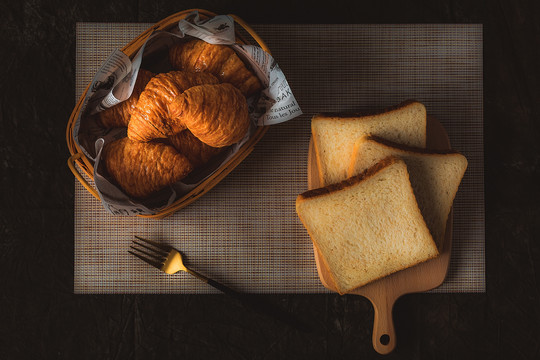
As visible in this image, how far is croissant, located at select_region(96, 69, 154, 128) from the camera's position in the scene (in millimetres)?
644

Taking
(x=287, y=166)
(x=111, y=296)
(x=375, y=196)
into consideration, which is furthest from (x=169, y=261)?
(x=375, y=196)

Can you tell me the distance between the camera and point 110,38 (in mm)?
769

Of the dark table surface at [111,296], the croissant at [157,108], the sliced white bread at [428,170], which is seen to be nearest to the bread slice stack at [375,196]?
the sliced white bread at [428,170]

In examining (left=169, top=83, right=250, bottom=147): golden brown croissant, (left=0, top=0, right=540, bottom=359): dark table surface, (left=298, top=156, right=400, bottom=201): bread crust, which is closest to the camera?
(left=169, top=83, right=250, bottom=147): golden brown croissant

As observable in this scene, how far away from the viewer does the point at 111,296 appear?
79cm

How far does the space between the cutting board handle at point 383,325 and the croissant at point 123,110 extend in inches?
19.5

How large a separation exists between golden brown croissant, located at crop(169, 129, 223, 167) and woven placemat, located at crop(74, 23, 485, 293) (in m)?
0.11

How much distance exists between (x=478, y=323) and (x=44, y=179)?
824 mm

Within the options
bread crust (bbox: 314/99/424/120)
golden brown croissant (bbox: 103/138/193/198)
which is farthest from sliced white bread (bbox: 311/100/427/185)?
golden brown croissant (bbox: 103/138/193/198)

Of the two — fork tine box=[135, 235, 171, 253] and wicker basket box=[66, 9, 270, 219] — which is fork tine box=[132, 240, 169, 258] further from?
wicker basket box=[66, 9, 270, 219]

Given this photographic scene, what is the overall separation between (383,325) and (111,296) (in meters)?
0.48

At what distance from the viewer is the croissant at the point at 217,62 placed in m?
0.64

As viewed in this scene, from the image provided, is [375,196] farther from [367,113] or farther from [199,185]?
[199,185]

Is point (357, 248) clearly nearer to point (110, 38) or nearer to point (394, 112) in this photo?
point (394, 112)
